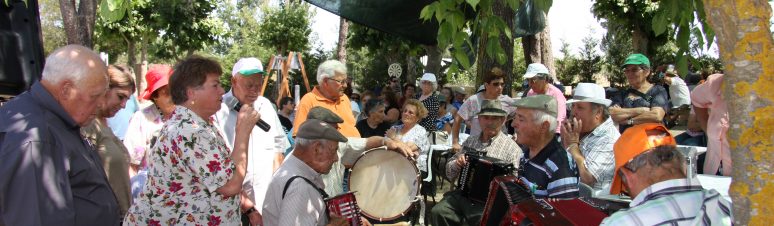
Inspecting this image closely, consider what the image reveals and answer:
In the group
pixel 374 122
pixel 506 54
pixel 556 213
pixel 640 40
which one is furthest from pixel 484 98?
pixel 640 40

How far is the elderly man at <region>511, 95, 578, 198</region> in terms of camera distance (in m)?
3.95

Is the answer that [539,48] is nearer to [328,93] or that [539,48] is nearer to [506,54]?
[506,54]

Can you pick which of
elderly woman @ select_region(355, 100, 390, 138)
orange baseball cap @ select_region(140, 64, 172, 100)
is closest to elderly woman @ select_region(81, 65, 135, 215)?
orange baseball cap @ select_region(140, 64, 172, 100)

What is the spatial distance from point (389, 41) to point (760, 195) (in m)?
17.2

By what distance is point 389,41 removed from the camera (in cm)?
1877

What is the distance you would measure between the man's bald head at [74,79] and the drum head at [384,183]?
2.78 meters

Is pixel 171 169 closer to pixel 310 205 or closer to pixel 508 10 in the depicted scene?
pixel 310 205

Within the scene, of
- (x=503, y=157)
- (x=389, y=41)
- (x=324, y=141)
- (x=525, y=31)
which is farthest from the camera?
(x=389, y=41)

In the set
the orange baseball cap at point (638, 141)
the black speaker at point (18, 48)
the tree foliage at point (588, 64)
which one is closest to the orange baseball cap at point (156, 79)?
the black speaker at point (18, 48)

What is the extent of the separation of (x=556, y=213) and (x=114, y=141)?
8.49ft

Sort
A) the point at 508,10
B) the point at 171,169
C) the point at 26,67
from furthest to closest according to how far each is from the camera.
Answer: the point at 508,10 < the point at 26,67 < the point at 171,169

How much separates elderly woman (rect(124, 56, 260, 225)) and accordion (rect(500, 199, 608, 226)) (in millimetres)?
1454

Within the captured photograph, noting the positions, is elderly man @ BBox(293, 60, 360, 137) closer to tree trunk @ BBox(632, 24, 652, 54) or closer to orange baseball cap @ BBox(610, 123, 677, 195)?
orange baseball cap @ BBox(610, 123, 677, 195)

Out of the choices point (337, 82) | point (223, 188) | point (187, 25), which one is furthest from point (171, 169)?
point (187, 25)
